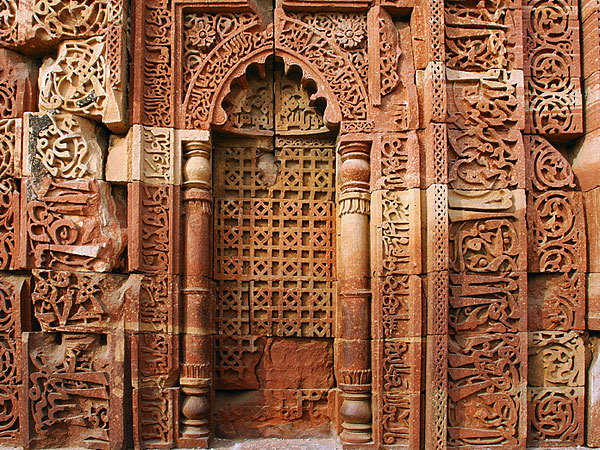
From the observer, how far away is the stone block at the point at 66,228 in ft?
16.2

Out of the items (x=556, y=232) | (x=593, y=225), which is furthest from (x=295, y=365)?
(x=593, y=225)

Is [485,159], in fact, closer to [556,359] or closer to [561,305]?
[561,305]

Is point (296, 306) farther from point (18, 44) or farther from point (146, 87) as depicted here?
point (18, 44)

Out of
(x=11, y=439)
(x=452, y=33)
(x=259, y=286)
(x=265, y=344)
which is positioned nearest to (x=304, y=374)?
(x=265, y=344)

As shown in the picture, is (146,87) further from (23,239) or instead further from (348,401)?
(348,401)

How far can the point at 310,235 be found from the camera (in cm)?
553

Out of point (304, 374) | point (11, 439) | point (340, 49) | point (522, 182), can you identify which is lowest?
point (11, 439)

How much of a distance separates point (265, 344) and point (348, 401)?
1025 mm

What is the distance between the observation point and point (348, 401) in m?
5.05

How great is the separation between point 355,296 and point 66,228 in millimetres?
2821

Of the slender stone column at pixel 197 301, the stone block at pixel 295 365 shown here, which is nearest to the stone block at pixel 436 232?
the stone block at pixel 295 365

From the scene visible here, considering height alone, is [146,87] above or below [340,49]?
below

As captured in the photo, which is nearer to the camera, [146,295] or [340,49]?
[146,295]

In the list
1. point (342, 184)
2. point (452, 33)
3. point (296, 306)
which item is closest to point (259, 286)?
point (296, 306)
